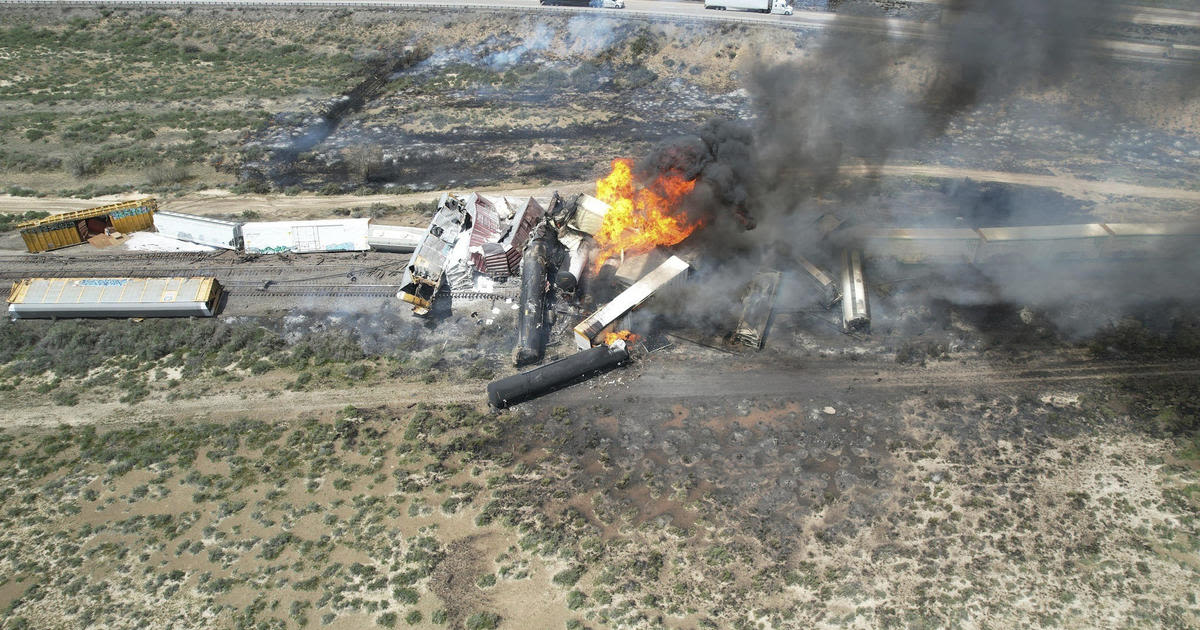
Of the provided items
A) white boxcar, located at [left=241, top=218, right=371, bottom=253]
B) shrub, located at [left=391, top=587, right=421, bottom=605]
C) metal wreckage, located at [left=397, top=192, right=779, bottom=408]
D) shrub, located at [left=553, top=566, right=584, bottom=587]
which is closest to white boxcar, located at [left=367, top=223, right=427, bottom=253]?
white boxcar, located at [left=241, top=218, right=371, bottom=253]

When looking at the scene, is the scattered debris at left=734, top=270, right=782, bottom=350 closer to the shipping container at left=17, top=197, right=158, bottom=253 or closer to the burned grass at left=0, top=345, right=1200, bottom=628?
the burned grass at left=0, top=345, right=1200, bottom=628

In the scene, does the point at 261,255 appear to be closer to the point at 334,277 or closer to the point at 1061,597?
the point at 334,277

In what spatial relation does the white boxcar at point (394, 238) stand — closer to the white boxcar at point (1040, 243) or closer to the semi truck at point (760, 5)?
the white boxcar at point (1040, 243)

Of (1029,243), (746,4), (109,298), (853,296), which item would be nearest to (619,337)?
(853,296)

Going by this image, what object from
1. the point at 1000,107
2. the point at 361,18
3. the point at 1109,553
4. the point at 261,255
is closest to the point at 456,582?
the point at 1109,553

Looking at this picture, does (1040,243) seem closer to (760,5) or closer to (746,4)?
(760,5)

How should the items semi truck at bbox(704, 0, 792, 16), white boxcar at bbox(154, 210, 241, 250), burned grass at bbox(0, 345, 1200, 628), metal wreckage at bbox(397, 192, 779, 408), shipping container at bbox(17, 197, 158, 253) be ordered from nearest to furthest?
burned grass at bbox(0, 345, 1200, 628) → metal wreckage at bbox(397, 192, 779, 408) → shipping container at bbox(17, 197, 158, 253) → white boxcar at bbox(154, 210, 241, 250) → semi truck at bbox(704, 0, 792, 16)
